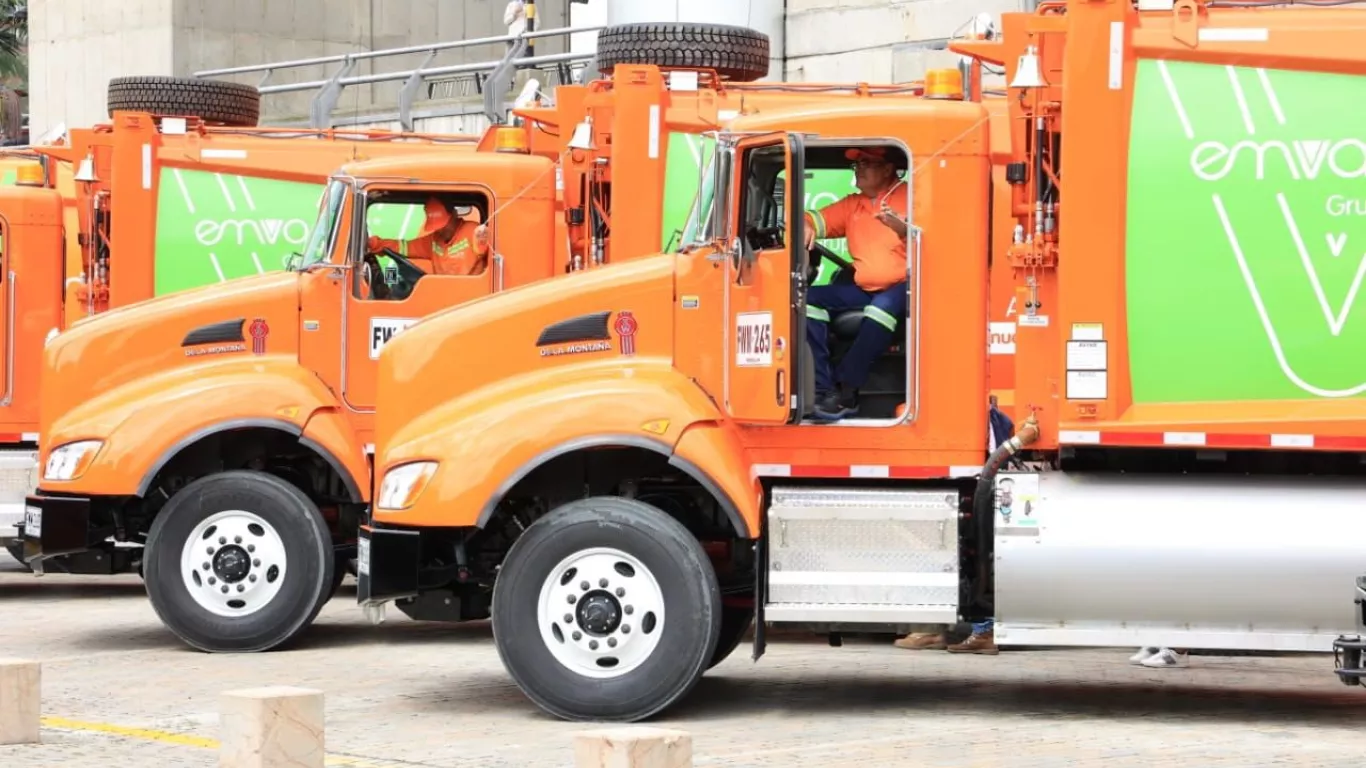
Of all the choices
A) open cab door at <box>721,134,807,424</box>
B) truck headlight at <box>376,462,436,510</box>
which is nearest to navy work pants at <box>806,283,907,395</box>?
open cab door at <box>721,134,807,424</box>

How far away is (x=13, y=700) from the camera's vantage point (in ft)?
33.1

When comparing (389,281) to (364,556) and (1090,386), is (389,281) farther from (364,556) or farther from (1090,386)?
(1090,386)

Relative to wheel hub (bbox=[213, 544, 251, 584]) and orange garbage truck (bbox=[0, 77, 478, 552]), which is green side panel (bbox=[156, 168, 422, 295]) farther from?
wheel hub (bbox=[213, 544, 251, 584])

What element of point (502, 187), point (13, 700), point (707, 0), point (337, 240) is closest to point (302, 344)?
point (337, 240)

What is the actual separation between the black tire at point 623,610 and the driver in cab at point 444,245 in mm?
4004

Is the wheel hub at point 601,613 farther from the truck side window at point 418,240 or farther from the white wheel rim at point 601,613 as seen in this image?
the truck side window at point 418,240

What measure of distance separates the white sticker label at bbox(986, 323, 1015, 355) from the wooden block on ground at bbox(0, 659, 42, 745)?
4.76m

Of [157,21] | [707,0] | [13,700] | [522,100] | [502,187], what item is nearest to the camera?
[13,700]

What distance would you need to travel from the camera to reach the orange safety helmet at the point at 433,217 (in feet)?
48.0

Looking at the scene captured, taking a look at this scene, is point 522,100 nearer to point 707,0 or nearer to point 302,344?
point 302,344

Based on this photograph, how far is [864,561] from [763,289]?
51.5 inches

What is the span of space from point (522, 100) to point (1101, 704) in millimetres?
7007

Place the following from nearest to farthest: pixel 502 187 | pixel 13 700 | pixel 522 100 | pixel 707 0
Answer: pixel 13 700, pixel 502 187, pixel 522 100, pixel 707 0

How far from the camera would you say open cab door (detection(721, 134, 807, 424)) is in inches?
425
